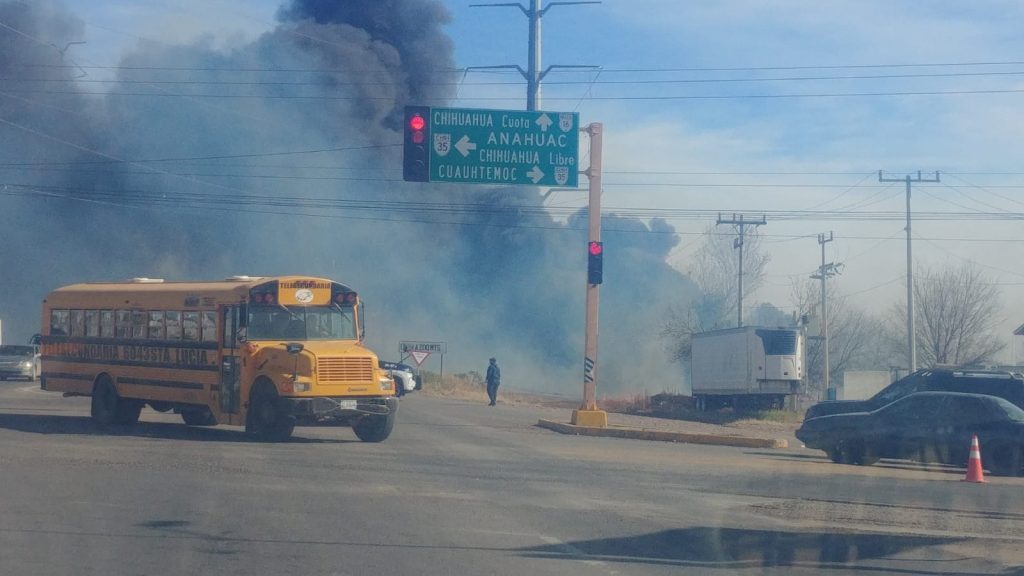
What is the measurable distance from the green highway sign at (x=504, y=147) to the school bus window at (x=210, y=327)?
595 centimetres

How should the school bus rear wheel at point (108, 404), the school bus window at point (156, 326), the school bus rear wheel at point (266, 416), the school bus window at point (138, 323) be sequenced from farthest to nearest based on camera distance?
1. the school bus rear wheel at point (108, 404)
2. the school bus window at point (138, 323)
3. the school bus window at point (156, 326)
4. the school bus rear wheel at point (266, 416)

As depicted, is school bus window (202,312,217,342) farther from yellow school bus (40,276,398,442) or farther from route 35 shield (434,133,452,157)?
route 35 shield (434,133,452,157)

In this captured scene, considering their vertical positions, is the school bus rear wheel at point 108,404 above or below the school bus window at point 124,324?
below

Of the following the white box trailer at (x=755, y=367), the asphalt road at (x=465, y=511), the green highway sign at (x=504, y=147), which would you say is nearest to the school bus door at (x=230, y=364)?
the asphalt road at (x=465, y=511)

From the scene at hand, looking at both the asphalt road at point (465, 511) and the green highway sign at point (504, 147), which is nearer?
the asphalt road at point (465, 511)

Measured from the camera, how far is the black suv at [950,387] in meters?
22.3

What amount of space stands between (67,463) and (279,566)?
7006 millimetres

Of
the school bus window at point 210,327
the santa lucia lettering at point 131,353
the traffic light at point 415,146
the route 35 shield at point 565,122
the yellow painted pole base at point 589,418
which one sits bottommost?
the yellow painted pole base at point 589,418

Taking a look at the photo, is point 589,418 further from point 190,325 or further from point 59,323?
point 59,323

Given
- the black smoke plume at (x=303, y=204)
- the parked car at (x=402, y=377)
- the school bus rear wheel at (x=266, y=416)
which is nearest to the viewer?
the school bus rear wheel at (x=266, y=416)

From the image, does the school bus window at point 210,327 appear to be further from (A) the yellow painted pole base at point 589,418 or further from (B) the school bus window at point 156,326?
(A) the yellow painted pole base at point 589,418

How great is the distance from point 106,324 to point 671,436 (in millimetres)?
11178

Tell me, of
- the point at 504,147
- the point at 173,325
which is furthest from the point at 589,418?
the point at 173,325

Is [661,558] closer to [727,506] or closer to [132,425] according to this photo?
[727,506]
